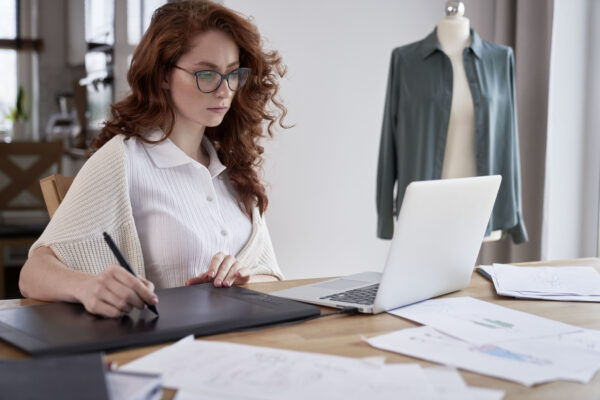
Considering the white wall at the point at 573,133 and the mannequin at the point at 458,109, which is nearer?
the mannequin at the point at 458,109

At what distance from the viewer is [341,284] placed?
4.83 ft

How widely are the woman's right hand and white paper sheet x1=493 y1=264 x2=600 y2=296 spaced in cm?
76

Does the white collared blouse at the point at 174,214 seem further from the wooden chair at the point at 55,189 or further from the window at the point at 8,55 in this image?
the window at the point at 8,55

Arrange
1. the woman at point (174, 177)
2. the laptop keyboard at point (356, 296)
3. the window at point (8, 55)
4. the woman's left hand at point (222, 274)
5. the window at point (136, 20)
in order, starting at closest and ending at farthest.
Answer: the laptop keyboard at point (356, 296)
the woman's left hand at point (222, 274)
the woman at point (174, 177)
the window at point (136, 20)
the window at point (8, 55)

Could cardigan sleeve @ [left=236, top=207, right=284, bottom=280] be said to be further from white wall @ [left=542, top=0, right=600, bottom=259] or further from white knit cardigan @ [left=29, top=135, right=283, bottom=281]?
white wall @ [left=542, top=0, right=600, bottom=259]

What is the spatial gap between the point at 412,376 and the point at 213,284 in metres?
0.61

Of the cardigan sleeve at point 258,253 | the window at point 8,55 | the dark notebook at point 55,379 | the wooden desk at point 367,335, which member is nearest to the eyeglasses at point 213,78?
the cardigan sleeve at point 258,253

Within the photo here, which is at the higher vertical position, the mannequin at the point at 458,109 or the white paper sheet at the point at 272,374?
the mannequin at the point at 458,109

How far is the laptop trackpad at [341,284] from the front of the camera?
1.43 metres

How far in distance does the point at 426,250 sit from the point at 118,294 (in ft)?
1.81

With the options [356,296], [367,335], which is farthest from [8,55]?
[367,335]

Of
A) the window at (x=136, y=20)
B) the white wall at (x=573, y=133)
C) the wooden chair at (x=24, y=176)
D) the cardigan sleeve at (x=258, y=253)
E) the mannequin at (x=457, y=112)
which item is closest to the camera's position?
the cardigan sleeve at (x=258, y=253)

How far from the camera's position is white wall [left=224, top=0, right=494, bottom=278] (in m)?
3.28

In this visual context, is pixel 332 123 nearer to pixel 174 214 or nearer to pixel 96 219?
pixel 174 214
